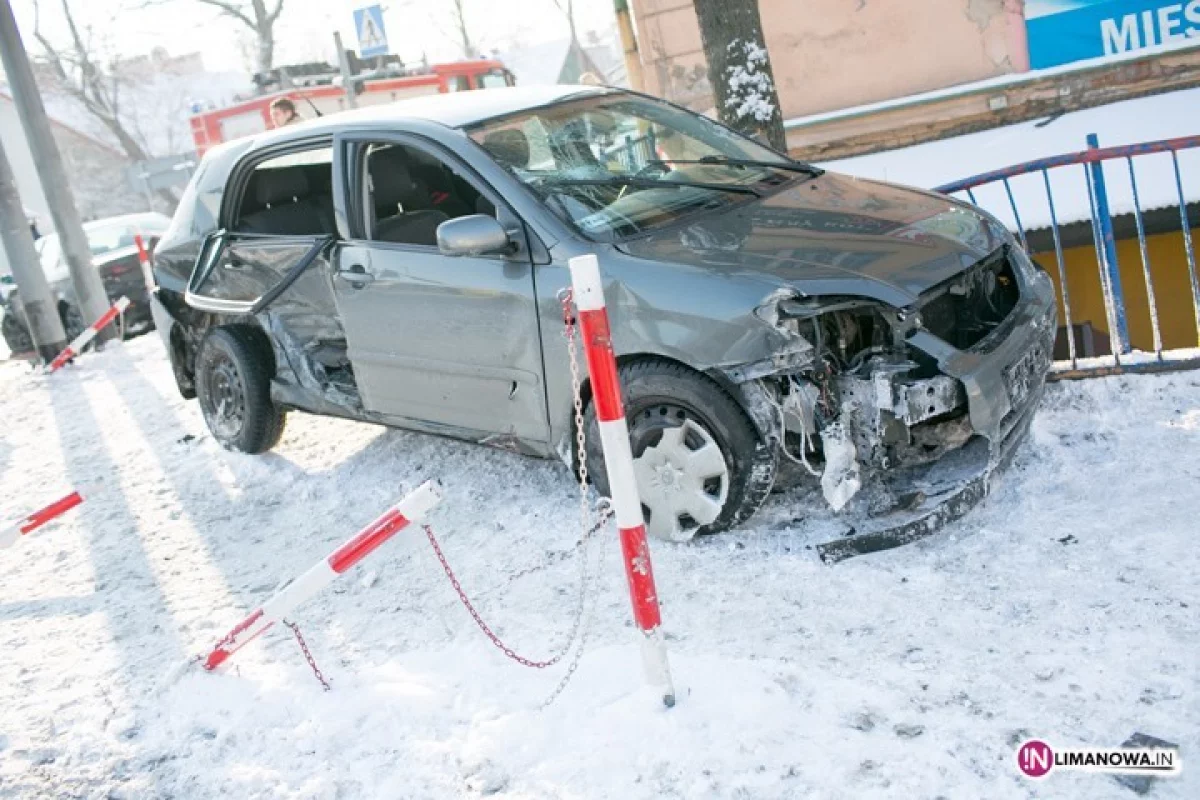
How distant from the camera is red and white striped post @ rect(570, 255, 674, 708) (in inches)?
122

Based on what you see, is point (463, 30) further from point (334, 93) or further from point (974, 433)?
point (974, 433)

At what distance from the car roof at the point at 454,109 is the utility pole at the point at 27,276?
307 inches

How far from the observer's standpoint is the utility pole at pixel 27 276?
1236cm

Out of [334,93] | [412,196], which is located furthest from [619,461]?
[334,93]

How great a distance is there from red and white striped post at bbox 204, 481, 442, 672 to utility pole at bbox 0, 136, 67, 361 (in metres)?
9.58

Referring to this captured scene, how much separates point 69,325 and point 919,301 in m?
12.3

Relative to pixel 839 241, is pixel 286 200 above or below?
above

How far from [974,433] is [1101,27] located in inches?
324

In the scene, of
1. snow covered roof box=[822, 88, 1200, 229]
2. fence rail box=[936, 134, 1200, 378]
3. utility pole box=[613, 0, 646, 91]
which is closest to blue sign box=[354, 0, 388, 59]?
utility pole box=[613, 0, 646, 91]

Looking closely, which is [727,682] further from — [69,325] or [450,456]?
[69,325]

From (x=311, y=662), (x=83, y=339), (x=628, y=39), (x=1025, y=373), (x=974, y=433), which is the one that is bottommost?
(x=311, y=662)

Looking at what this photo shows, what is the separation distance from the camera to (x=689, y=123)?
5.58 m

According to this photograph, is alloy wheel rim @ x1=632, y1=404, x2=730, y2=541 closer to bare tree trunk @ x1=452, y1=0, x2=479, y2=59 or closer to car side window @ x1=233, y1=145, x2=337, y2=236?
car side window @ x1=233, y1=145, x2=337, y2=236

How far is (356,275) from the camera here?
17.2ft
